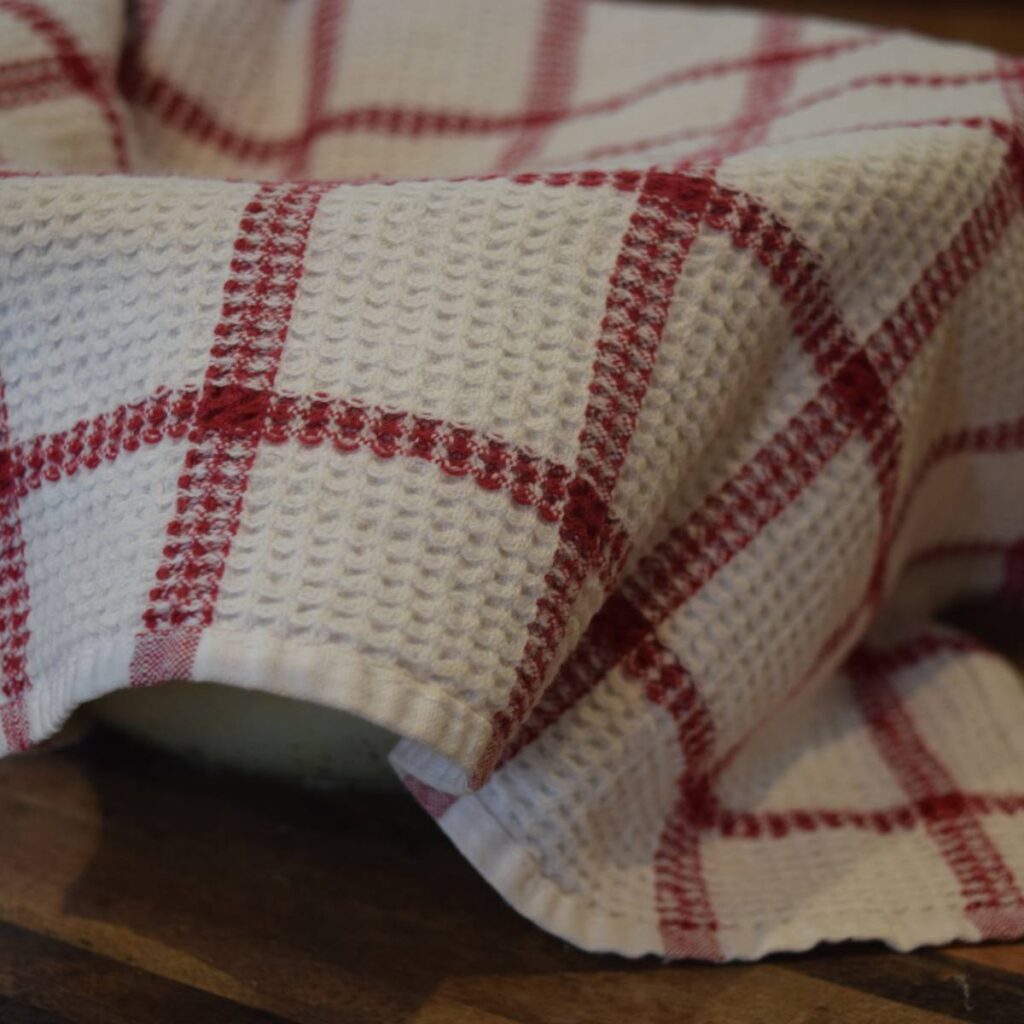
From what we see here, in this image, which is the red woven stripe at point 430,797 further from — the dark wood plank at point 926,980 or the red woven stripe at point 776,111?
the red woven stripe at point 776,111

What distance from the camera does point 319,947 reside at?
50 cm

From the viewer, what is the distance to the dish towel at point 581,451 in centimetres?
40

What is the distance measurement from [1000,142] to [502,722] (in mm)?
373

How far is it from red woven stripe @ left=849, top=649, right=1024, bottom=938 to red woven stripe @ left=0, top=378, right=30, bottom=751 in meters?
0.42

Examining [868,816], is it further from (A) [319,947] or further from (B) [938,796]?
(A) [319,947]

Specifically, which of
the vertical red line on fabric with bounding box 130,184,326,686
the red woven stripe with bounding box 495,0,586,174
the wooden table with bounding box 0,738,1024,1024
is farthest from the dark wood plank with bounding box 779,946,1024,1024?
the red woven stripe with bounding box 495,0,586,174

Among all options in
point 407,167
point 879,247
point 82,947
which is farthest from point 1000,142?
point 82,947

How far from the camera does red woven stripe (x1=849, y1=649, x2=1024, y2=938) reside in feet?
1.69

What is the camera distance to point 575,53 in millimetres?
712

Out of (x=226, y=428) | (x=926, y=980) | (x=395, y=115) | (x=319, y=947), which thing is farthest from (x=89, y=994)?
(x=395, y=115)

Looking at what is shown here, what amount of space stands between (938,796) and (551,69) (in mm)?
487

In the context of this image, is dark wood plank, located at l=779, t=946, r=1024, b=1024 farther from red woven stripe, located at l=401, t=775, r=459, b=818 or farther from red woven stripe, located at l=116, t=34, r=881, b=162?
red woven stripe, located at l=116, t=34, r=881, b=162

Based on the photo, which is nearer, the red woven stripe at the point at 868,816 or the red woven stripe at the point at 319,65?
the red woven stripe at the point at 868,816

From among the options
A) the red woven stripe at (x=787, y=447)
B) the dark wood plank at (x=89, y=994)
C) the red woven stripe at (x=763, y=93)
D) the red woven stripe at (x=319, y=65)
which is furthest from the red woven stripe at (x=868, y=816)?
Answer: the red woven stripe at (x=319, y=65)
